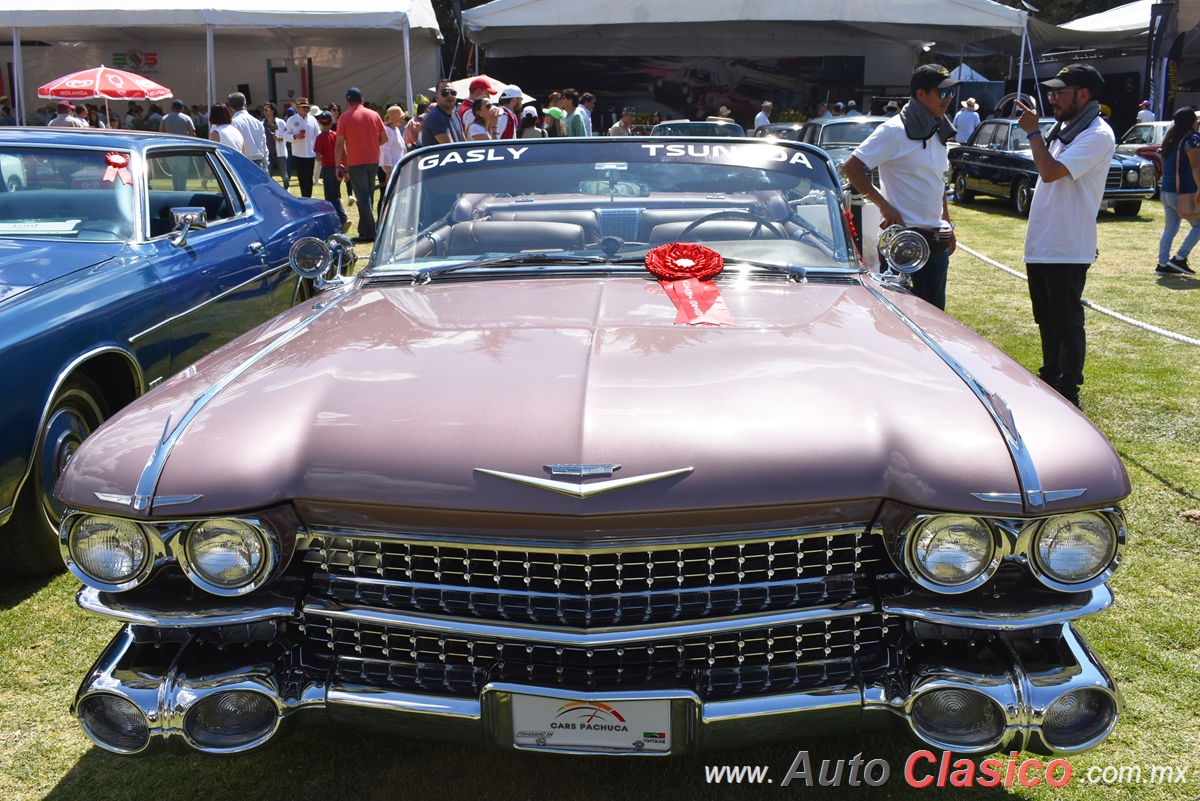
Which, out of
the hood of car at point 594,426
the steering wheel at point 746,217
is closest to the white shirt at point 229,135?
the steering wheel at point 746,217

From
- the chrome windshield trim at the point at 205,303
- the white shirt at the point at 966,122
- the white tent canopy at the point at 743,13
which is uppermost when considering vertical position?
the white tent canopy at the point at 743,13

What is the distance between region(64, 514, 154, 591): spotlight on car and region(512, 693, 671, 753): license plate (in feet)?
2.78

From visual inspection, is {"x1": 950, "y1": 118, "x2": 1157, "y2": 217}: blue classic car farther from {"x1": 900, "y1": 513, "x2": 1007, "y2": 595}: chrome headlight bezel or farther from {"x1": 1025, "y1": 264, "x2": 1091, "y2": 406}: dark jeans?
{"x1": 900, "y1": 513, "x2": 1007, "y2": 595}: chrome headlight bezel

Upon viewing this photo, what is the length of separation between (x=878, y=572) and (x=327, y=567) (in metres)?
1.18

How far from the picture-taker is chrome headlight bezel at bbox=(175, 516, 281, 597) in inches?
83.4

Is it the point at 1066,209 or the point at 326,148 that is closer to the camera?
the point at 1066,209

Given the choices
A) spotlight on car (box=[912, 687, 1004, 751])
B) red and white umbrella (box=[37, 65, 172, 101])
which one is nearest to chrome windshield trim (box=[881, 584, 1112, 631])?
spotlight on car (box=[912, 687, 1004, 751])

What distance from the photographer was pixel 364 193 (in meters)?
12.1

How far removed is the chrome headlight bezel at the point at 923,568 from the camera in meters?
2.11

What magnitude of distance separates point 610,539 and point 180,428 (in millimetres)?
996

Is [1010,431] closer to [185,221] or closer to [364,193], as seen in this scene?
[185,221]

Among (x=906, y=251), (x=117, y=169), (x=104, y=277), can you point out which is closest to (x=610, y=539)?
(x=906, y=251)

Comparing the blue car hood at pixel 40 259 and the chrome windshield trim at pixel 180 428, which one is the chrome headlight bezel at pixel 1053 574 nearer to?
the chrome windshield trim at pixel 180 428

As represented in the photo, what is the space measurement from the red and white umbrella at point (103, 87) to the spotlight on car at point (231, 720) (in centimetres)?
1710
